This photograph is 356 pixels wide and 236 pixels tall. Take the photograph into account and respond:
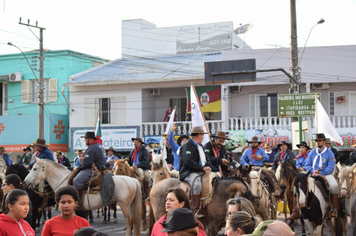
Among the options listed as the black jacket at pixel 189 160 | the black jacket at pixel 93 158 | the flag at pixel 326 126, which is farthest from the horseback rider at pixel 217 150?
the flag at pixel 326 126

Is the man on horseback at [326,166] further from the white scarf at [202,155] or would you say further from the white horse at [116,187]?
the white horse at [116,187]

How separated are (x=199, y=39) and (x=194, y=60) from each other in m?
5.21

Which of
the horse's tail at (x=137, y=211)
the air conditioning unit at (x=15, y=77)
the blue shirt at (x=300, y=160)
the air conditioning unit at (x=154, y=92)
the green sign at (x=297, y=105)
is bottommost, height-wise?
the horse's tail at (x=137, y=211)

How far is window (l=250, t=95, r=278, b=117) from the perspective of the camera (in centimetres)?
3067

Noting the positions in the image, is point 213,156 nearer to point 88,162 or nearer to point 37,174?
point 88,162

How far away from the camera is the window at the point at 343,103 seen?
30.2 metres

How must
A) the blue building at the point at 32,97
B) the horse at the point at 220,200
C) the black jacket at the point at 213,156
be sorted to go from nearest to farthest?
the horse at the point at 220,200 < the black jacket at the point at 213,156 < the blue building at the point at 32,97

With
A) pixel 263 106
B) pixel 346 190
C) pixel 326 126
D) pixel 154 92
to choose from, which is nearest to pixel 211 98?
pixel 263 106

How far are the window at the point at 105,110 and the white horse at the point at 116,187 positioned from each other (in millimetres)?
20157

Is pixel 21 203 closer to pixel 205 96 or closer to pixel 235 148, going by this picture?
pixel 235 148

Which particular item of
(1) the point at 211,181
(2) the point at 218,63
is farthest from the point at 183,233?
(2) the point at 218,63

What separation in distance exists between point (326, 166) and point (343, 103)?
18.9 meters

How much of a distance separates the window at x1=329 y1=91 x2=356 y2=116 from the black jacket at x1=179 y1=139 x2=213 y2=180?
849 inches

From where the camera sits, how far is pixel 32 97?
37.7 m
